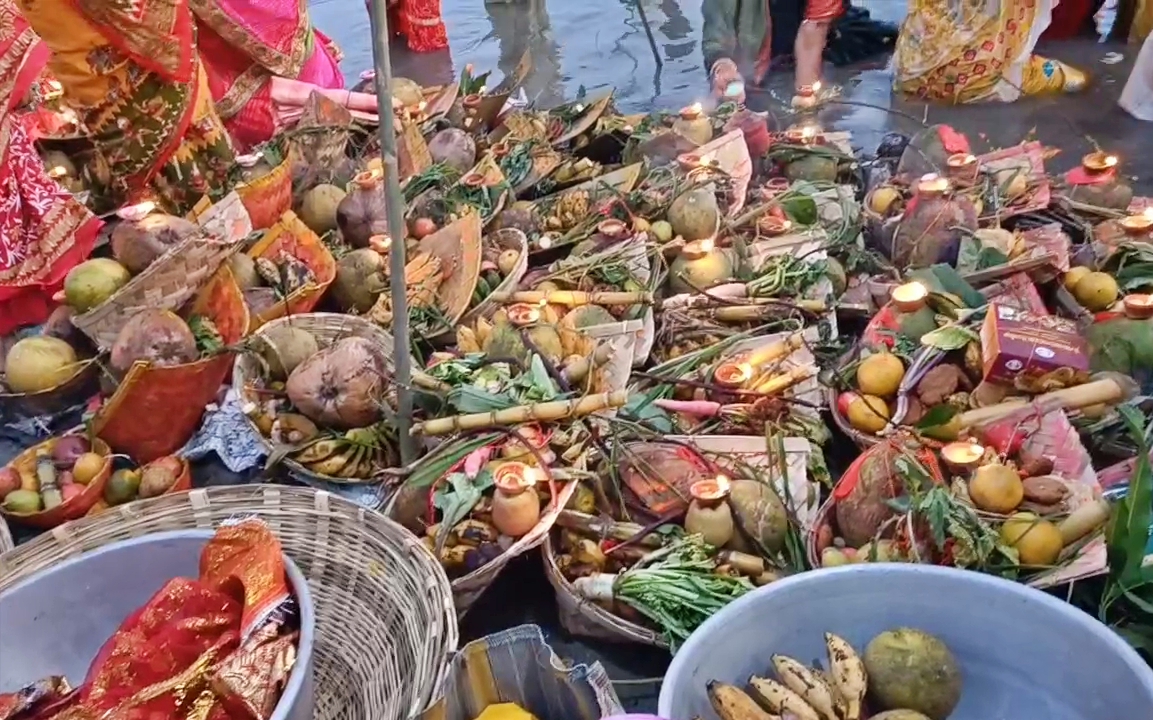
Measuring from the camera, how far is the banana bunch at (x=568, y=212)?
2.90 meters

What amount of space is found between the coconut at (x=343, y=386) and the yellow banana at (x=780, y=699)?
3.45ft

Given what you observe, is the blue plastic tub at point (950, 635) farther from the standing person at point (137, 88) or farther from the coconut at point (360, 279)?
the standing person at point (137, 88)

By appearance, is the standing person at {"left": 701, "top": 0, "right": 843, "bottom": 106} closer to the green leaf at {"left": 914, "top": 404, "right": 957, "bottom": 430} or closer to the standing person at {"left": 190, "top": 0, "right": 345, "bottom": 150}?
the standing person at {"left": 190, "top": 0, "right": 345, "bottom": 150}

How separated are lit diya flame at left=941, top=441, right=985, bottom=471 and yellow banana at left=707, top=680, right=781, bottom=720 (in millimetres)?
686

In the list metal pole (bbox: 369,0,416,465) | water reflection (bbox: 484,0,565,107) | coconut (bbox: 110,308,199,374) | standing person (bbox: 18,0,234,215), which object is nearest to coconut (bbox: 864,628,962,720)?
metal pole (bbox: 369,0,416,465)

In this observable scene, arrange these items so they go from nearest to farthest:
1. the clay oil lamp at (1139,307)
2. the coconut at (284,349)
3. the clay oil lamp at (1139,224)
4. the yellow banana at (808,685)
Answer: the yellow banana at (808,685), the clay oil lamp at (1139,307), the coconut at (284,349), the clay oil lamp at (1139,224)

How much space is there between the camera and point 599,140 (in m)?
3.50

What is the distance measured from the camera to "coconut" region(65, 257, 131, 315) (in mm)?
2277

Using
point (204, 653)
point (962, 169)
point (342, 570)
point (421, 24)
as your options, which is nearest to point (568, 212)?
point (962, 169)

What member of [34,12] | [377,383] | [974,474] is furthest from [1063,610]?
[34,12]

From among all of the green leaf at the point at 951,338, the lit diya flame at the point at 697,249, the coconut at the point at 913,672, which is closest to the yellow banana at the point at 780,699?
the coconut at the point at 913,672

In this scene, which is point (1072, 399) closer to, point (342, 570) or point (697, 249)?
point (697, 249)

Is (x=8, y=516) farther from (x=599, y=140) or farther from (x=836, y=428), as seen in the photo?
(x=599, y=140)

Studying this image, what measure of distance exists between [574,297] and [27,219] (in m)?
1.42
